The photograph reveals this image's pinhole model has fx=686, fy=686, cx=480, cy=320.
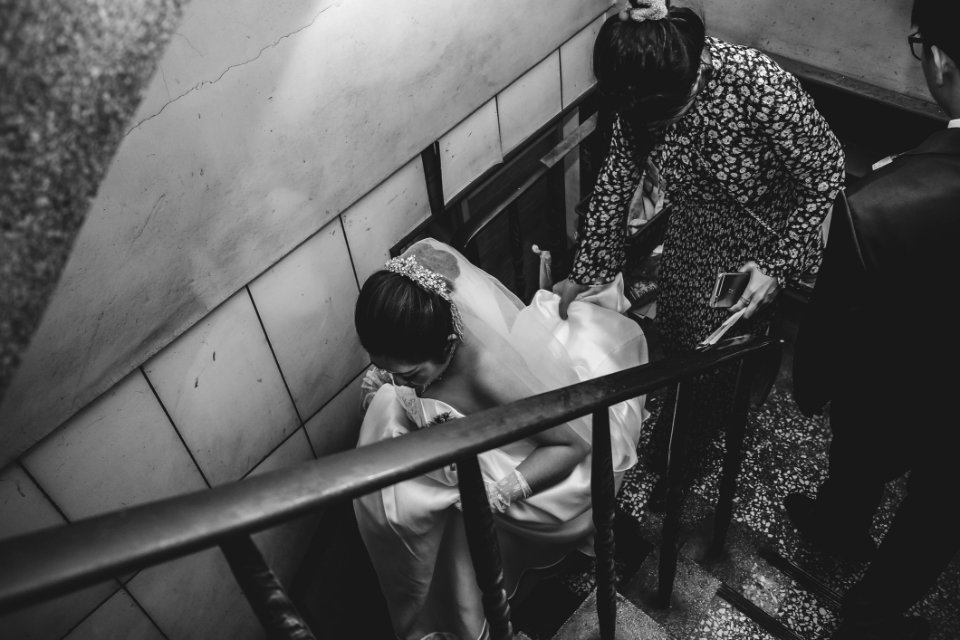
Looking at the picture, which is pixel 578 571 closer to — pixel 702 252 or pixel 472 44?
pixel 702 252

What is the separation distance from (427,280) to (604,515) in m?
1.15

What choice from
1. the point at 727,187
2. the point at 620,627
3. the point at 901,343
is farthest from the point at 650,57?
the point at 620,627

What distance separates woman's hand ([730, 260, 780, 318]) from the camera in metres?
2.52

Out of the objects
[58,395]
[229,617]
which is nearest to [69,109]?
[58,395]

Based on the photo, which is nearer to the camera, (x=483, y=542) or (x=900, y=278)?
(x=483, y=542)

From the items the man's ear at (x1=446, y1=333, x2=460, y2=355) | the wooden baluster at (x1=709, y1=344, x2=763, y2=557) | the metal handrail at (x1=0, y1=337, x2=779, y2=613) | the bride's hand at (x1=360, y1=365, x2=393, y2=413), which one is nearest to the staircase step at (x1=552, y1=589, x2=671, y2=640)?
the wooden baluster at (x1=709, y1=344, x2=763, y2=557)

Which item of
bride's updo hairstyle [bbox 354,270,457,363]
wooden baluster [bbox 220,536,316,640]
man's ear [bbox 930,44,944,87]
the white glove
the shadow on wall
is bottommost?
the white glove

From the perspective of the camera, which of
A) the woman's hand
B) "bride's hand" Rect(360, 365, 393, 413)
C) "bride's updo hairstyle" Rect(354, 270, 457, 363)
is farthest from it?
"bride's hand" Rect(360, 365, 393, 413)

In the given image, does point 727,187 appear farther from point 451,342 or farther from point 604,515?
point 604,515

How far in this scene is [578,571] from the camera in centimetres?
299

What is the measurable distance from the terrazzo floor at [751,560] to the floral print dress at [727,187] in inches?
25.9

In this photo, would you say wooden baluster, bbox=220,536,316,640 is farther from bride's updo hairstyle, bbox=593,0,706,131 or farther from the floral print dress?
the floral print dress

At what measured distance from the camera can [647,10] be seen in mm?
2051

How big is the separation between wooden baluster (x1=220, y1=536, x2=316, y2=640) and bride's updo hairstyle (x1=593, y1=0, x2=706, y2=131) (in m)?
1.77
